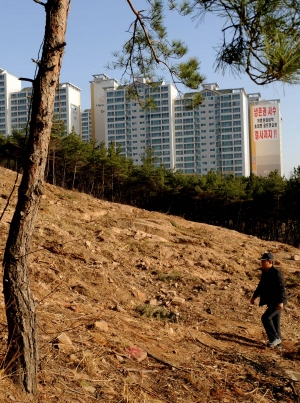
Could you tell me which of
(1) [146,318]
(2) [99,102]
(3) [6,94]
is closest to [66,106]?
(2) [99,102]

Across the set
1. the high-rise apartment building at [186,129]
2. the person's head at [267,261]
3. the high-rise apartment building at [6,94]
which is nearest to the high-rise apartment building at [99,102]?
the high-rise apartment building at [186,129]

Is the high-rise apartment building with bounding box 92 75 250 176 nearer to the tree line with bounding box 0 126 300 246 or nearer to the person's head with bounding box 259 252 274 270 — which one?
the tree line with bounding box 0 126 300 246

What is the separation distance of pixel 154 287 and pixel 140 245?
238 cm

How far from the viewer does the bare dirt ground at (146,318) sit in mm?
3988

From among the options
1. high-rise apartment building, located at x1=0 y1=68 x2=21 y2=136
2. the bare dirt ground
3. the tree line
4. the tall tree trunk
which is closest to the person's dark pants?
the bare dirt ground

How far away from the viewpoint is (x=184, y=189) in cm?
3512

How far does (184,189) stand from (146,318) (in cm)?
2885

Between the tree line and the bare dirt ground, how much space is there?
1965 cm

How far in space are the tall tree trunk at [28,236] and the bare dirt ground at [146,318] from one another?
0.56 ft

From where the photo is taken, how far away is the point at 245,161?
242 feet

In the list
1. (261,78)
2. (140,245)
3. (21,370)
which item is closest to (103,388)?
(21,370)

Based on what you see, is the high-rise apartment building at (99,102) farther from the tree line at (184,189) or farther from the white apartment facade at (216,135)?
the tree line at (184,189)

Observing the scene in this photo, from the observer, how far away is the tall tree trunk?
3127 mm

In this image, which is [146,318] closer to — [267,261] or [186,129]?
[267,261]
